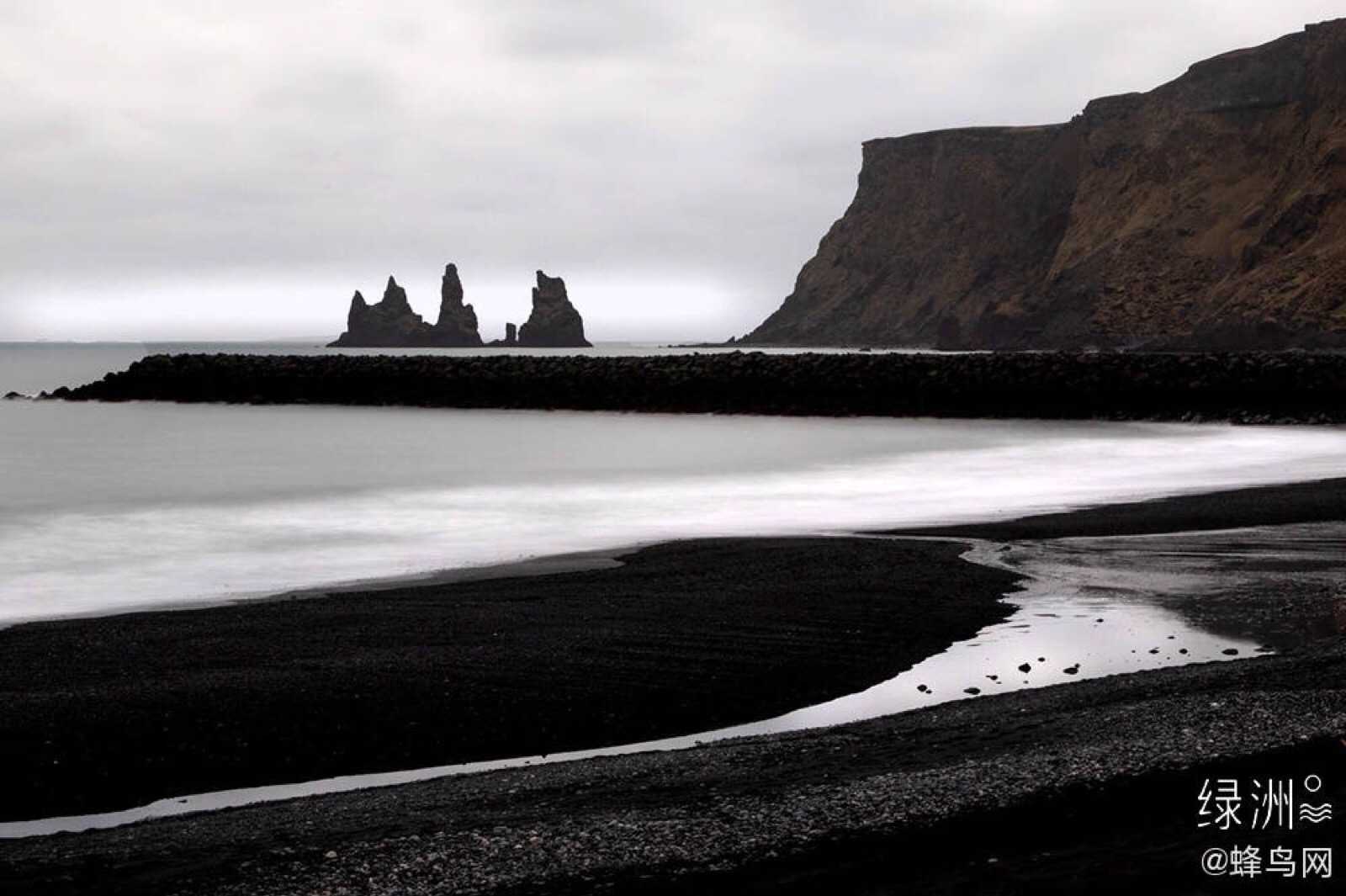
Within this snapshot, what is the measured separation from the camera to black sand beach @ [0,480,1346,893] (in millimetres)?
4750

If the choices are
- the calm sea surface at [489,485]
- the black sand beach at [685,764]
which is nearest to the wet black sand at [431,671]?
the black sand beach at [685,764]

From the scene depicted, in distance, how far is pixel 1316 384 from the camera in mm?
36469

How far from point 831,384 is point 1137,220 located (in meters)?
75.0

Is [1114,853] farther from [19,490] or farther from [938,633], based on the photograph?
[19,490]

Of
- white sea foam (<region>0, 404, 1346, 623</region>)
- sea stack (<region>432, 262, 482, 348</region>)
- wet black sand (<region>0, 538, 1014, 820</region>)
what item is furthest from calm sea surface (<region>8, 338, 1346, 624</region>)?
sea stack (<region>432, 262, 482, 348</region>)

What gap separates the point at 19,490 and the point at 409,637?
1594 centimetres

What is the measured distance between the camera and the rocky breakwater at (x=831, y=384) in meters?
37.6

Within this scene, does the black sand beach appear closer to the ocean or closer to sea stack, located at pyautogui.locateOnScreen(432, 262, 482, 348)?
the ocean

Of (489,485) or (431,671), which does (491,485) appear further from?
(431,671)

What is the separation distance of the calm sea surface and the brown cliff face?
58617mm

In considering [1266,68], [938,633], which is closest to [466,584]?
[938,633]

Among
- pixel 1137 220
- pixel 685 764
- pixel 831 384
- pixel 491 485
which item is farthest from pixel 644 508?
pixel 1137 220

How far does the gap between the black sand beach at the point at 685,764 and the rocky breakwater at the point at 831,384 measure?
2995cm

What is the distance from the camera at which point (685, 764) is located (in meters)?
6.14
